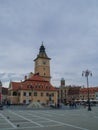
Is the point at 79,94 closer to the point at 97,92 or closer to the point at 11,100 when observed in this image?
the point at 97,92

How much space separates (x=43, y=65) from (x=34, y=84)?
13.8m

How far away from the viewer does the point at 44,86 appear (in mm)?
86375

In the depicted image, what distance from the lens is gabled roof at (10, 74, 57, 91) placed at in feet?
272

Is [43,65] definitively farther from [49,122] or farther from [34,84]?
[49,122]

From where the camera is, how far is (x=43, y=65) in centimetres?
9612

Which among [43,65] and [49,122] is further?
[43,65]

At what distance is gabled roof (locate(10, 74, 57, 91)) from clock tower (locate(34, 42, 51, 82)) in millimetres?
5856

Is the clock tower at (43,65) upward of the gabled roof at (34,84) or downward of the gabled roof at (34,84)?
upward

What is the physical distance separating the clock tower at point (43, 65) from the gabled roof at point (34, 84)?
5.86m

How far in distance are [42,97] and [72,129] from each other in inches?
2767

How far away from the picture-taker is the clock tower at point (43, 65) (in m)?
94.7

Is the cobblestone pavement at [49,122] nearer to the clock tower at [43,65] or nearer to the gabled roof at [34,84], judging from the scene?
the gabled roof at [34,84]

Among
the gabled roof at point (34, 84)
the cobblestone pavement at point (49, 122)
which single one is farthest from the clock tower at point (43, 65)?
the cobblestone pavement at point (49, 122)

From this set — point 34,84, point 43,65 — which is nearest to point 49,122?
point 34,84
